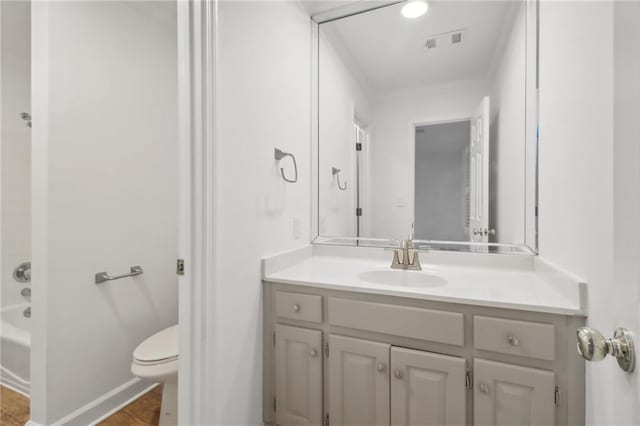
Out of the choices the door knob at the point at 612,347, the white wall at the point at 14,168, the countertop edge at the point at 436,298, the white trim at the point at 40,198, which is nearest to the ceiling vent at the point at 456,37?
the countertop edge at the point at 436,298

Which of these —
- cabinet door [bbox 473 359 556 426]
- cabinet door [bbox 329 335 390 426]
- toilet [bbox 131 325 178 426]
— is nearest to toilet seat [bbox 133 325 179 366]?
toilet [bbox 131 325 178 426]

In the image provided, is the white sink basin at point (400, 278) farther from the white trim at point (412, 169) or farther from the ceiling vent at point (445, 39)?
the ceiling vent at point (445, 39)

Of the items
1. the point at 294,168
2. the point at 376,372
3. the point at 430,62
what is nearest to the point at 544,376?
the point at 376,372

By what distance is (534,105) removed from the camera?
1.36 m

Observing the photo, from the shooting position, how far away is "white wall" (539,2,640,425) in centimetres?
43

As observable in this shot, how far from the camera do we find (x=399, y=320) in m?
1.13

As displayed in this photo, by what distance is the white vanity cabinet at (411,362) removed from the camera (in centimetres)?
93

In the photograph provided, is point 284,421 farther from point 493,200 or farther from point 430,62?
point 430,62

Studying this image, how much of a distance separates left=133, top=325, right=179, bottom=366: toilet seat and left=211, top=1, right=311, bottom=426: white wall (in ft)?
1.44

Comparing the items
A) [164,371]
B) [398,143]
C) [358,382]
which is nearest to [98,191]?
[164,371]

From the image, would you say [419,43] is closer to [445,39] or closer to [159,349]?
[445,39]

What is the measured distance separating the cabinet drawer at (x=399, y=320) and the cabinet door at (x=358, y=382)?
0.08m

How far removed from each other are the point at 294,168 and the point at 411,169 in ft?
2.38

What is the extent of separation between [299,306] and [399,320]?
1.47 ft
